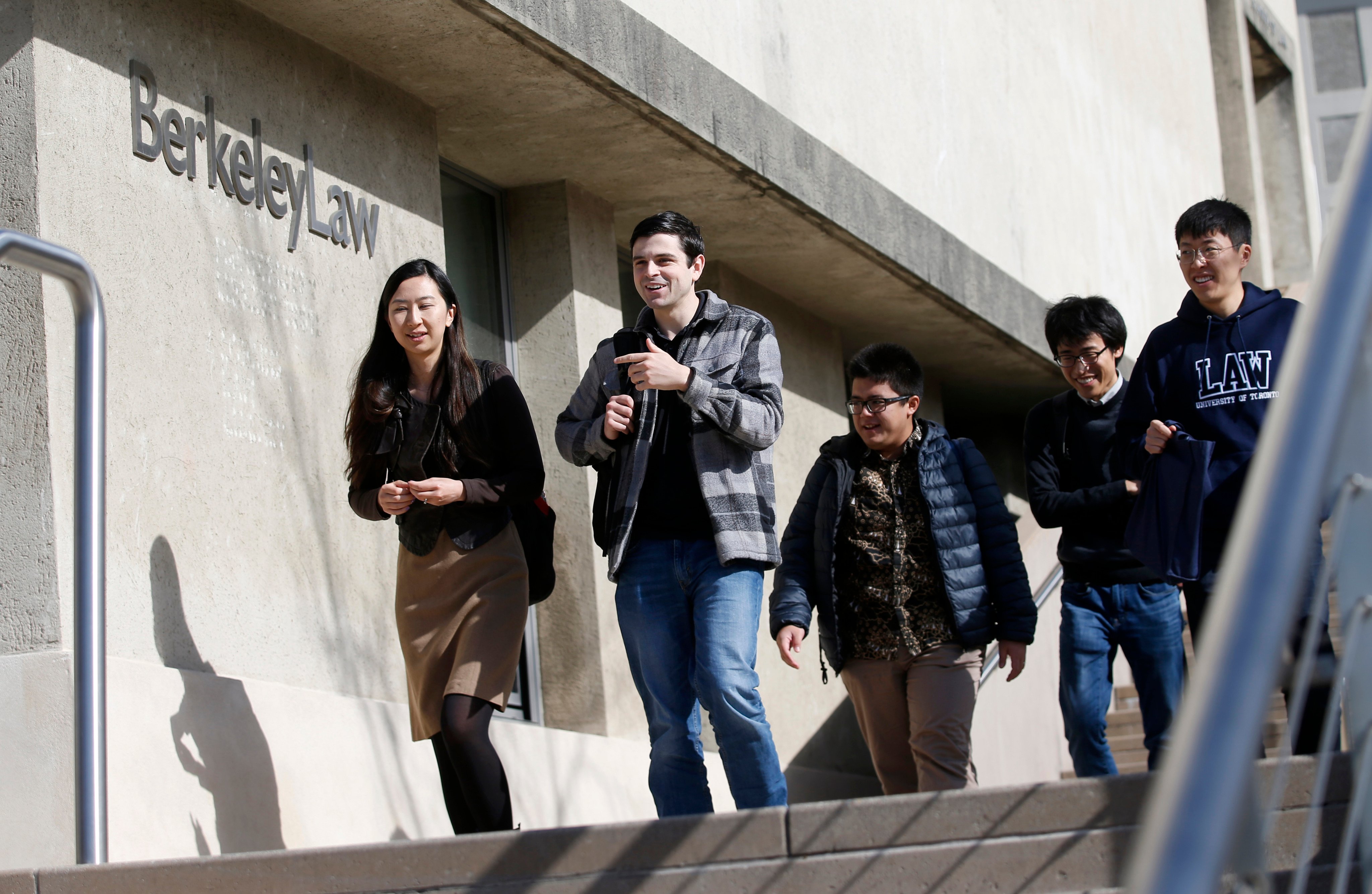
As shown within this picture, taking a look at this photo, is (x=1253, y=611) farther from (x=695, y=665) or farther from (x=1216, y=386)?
(x=1216, y=386)

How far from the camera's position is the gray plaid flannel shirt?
4.65 m

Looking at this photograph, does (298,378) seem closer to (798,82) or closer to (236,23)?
(236,23)

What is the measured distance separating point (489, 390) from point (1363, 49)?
24150 millimetres

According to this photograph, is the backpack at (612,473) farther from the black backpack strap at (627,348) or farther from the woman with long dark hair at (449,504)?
the woman with long dark hair at (449,504)

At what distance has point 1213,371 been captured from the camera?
4906mm

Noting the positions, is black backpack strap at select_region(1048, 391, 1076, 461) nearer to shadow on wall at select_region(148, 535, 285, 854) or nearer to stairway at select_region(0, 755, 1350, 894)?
stairway at select_region(0, 755, 1350, 894)

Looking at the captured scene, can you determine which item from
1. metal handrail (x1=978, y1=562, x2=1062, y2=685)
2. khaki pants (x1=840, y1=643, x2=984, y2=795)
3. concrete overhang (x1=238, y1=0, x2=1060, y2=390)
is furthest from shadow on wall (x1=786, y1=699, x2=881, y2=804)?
khaki pants (x1=840, y1=643, x2=984, y2=795)

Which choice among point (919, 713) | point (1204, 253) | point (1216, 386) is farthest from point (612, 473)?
point (1204, 253)

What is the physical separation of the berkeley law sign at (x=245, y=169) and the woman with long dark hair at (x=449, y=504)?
1092mm

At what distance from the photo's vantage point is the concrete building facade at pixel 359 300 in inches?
200

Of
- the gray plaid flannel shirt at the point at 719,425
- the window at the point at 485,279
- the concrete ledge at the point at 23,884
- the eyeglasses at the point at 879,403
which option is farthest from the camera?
the window at the point at 485,279

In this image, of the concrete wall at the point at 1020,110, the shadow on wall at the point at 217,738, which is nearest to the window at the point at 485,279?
the concrete wall at the point at 1020,110

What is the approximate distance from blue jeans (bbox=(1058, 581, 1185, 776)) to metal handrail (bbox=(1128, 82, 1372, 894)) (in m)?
4.12

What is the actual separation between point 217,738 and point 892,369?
2.41 m
